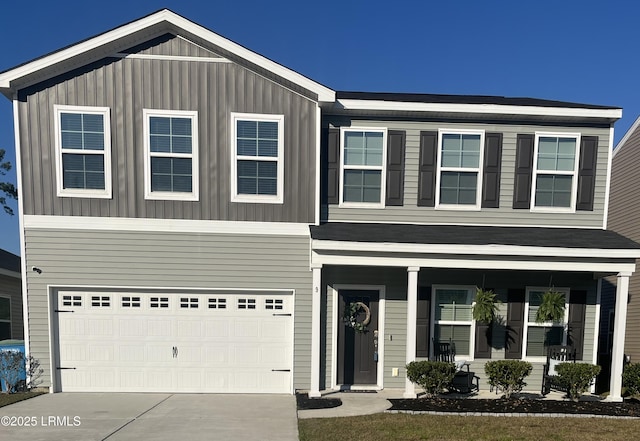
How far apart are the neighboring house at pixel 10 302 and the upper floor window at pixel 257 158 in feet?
26.7

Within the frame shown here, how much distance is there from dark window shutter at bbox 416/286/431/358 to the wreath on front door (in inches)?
42.0

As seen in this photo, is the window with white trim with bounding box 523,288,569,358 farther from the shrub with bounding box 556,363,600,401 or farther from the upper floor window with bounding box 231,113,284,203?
the upper floor window with bounding box 231,113,284,203

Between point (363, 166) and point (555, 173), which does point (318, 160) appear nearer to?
Result: point (363, 166)

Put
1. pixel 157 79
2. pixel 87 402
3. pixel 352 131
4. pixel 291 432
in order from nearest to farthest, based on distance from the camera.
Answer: pixel 291 432 → pixel 87 402 → pixel 157 79 → pixel 352 131

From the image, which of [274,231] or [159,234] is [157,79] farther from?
[274,231]

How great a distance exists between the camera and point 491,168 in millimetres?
7664

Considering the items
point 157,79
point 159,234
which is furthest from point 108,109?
point 159,234

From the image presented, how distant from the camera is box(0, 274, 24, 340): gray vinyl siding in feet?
34.5

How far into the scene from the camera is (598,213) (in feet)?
25.7

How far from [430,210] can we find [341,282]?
8.12 ft

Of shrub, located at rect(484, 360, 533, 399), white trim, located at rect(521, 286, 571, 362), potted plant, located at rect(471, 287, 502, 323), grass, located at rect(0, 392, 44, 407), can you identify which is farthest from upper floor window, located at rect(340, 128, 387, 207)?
grass, located at rect(0, 392, 44, 407)

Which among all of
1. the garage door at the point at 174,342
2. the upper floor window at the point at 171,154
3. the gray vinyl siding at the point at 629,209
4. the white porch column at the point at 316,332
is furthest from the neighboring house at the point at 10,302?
the gray vinyl siding at the point at 629,209

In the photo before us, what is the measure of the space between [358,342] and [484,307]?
2632 mm

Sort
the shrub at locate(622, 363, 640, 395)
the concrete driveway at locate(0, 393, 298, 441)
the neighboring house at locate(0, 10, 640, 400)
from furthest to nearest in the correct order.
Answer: the neighboring house at locate(0, 10, 640, 400) → the shrub at locate(622, 363, 640, 395) → the concrete driveway at locate(0, 393, 298, 441)
